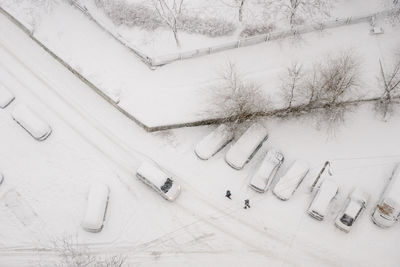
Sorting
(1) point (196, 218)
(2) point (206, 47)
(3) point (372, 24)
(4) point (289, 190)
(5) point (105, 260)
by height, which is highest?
(3) point (372, 24)

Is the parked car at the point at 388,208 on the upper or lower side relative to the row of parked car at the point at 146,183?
upper

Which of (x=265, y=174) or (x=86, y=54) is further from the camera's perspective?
(x=86, y=54)

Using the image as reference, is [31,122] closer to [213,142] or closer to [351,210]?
[213,142]

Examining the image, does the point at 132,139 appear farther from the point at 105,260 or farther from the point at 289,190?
the point at 289,190

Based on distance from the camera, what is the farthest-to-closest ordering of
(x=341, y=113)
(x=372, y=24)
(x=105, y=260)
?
1. (x=372, y=24)
2. (x=341, y=113)
3. (x=105, y=260)

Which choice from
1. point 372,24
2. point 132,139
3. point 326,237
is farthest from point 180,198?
point 372,24

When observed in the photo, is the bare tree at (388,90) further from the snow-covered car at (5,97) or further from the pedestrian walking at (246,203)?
the snow-covered car at (5,97)

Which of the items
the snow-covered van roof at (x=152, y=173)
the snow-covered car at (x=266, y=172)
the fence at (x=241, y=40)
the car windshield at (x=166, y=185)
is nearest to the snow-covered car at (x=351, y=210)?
the snow-covered car at (x=266, y=172)
